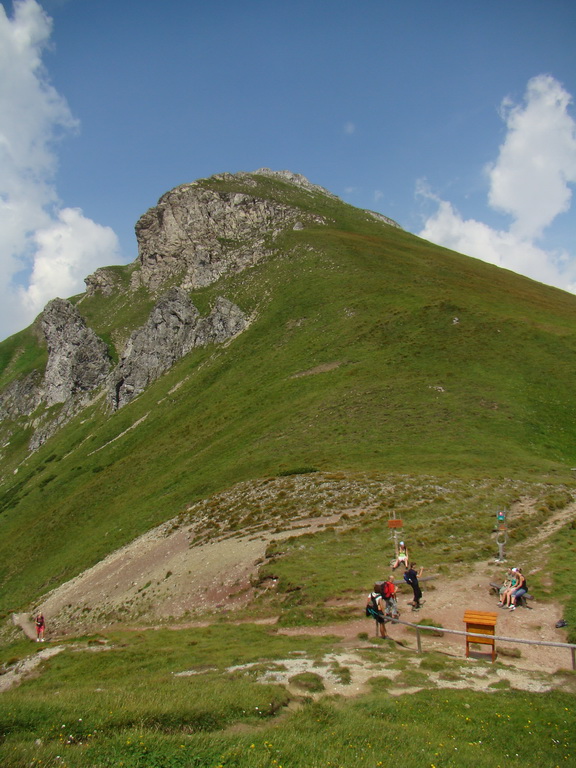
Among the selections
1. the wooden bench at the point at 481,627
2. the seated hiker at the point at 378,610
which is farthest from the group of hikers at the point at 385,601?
the wooden bench at the point at 481,627

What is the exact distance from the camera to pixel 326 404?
62.5m

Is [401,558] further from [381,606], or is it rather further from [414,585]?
[381,606]

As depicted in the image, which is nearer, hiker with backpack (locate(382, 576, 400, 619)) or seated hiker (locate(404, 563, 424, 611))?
hiker with backpack (locate(382, 576, 400, 619))

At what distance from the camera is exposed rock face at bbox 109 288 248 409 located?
120 m

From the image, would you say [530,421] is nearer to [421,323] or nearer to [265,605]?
[421,323]

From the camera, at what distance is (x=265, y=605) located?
86.0ft

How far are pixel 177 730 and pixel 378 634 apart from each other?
11.4 meters

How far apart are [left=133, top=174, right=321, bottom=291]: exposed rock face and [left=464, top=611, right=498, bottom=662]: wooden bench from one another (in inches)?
5093

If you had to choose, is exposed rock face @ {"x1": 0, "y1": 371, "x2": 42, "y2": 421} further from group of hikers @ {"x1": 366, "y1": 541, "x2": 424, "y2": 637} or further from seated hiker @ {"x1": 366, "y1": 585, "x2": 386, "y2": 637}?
seated hiker @ {"x1": 366, "y1": 585, "x2": 386, "y2": 637}

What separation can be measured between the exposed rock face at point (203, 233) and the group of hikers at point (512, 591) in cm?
12565

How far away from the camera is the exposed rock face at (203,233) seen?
5753 inches

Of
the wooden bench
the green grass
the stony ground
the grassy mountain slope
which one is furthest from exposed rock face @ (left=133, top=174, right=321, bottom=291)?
the green grass

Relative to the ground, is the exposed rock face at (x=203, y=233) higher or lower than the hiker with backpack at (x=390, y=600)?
higher

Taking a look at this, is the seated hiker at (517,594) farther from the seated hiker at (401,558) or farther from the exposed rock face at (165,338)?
the exposed rock face at (165,338)
